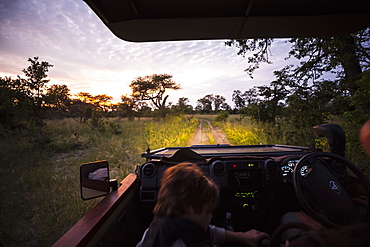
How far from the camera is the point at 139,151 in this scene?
798cm

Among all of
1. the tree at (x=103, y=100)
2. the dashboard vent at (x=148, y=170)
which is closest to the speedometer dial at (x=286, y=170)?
the dashboard vent at (x=148, y=170)

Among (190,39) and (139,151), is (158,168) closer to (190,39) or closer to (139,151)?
(190,39)

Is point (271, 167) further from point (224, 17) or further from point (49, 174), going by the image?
point (49, 174)

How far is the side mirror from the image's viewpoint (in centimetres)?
153

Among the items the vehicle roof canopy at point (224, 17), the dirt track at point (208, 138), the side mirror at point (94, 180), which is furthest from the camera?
the dirt track at point (208, 138)

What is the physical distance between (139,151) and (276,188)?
649cm

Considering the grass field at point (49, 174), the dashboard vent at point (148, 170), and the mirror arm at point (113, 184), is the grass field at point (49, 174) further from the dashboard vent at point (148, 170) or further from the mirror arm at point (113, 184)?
the dashboard vent at point (148, 170)

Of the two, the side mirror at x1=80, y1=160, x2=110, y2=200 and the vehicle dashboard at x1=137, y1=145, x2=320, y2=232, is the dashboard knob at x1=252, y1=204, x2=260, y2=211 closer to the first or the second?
the vehicle dashboard at x1=137, y1=145, x2=320, y2=232

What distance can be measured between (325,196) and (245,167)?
2.55ft

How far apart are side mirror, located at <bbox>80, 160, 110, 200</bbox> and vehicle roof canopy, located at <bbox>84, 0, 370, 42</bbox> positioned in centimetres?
134

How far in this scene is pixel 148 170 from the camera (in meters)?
2.22

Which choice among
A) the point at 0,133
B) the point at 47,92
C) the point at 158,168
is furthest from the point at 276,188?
the point at 0,133

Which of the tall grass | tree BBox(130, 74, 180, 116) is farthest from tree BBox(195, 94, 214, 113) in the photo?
the tall grass

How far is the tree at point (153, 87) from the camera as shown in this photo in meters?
23.8
